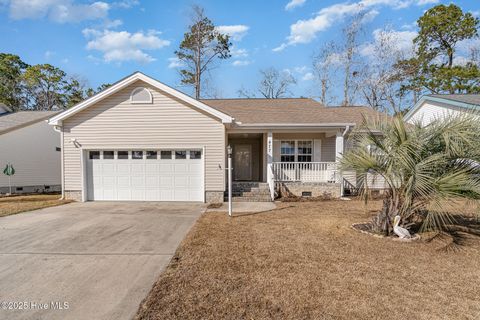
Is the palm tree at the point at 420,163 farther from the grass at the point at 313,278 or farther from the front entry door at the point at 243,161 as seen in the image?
the front entry door at the point at 243,161

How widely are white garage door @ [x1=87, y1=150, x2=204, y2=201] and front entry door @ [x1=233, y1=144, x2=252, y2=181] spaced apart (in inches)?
145

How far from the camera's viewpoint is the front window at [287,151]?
12211mm

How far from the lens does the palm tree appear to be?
4625mm

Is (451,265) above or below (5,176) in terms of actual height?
below

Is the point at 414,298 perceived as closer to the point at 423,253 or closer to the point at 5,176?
the point at 423,253

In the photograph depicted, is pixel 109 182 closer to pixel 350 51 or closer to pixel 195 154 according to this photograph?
pixel 195 154

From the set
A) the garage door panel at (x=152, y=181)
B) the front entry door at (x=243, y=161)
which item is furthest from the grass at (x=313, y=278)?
the front entry door at (x=243, y=161)

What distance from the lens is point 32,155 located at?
1419 centimetres

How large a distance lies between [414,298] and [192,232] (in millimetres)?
4331

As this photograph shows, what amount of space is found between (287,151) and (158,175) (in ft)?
20.9

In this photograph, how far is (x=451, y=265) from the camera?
402 cm

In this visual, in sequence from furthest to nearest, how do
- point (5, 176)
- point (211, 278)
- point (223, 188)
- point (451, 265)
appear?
point (5, 176)
point (223, 188)
point (451, 265)
point (211, 278)

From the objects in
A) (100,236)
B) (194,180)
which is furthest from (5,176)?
(100,236)

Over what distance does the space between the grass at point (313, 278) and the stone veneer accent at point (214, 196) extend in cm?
402
